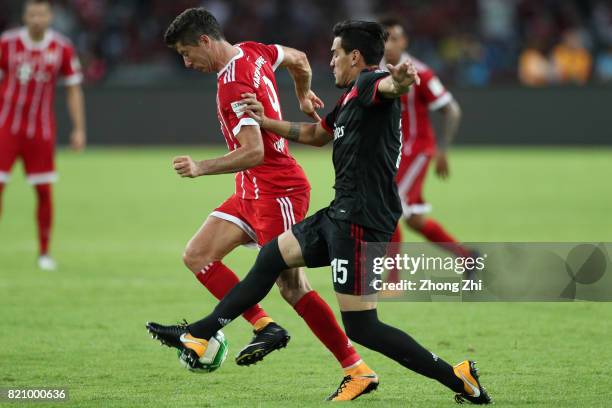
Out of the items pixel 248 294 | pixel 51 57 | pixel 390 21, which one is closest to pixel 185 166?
pixel 248 294

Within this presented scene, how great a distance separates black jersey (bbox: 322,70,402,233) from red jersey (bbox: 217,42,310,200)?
756 millimetres

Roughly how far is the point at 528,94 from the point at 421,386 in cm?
1858

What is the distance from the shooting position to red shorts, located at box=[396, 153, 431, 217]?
978 centimetres

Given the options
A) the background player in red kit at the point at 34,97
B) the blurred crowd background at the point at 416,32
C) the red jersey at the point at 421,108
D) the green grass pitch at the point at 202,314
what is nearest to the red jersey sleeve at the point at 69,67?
the background player in red kit at the point at 34,97

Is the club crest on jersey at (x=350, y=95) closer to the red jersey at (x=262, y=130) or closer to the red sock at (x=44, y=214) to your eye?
the red jersey at (x=262, y=130)

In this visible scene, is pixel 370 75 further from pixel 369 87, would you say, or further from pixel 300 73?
pixel 300 73

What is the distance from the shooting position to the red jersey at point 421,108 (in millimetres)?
9656

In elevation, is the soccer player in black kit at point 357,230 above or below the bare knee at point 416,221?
above

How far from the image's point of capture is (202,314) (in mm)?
8586

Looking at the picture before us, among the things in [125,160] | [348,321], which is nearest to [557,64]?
[125,160]

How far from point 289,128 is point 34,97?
548cm

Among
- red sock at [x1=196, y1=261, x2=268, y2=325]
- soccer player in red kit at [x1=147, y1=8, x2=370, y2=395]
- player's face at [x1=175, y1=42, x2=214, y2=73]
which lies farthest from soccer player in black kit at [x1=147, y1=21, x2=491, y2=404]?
player's face at [x1=175, y1=42, x2=214, y2=73]

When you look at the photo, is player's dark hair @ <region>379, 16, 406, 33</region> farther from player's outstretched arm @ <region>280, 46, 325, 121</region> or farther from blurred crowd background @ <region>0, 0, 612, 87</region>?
blurred crowd background @ <region>0, 0, 612, 87</region>

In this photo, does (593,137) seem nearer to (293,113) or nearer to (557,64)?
(557,64)
